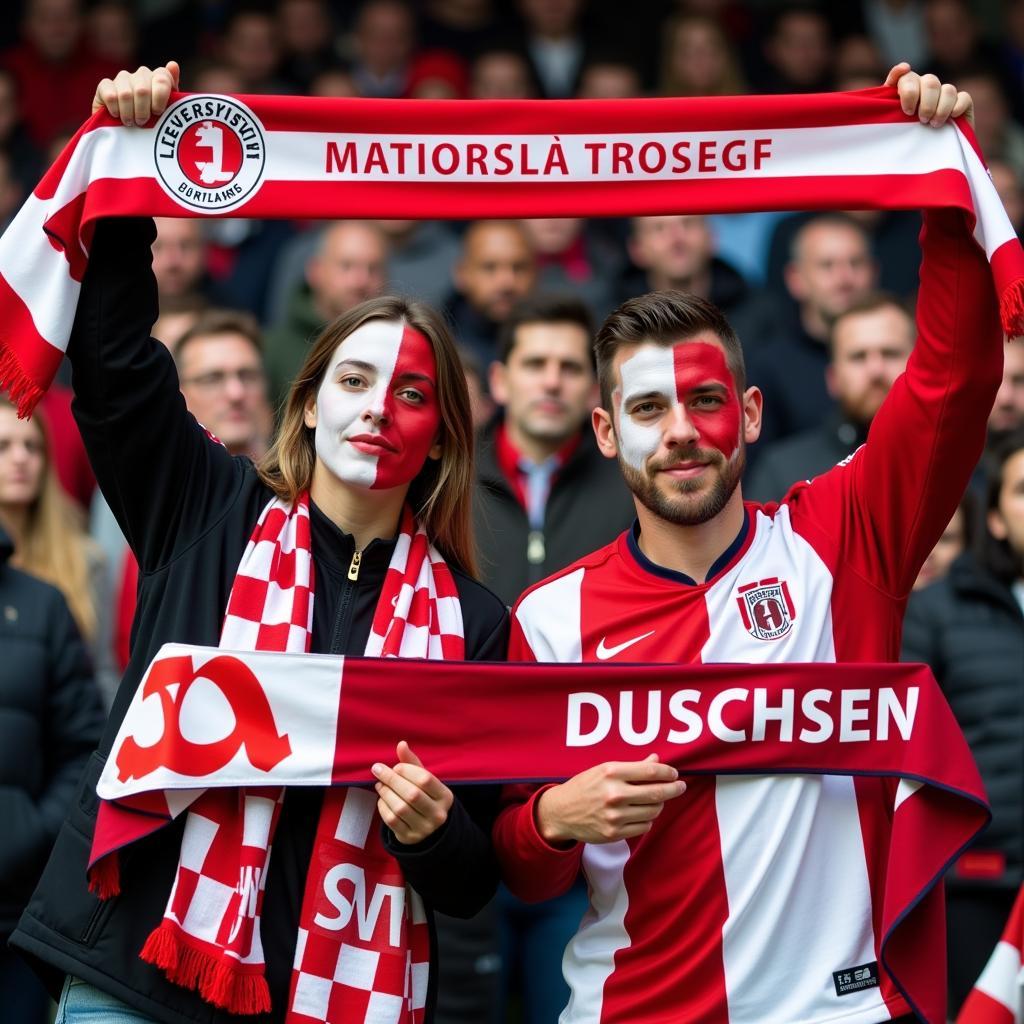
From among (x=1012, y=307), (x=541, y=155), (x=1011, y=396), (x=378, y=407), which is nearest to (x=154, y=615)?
(x=378, y=407)

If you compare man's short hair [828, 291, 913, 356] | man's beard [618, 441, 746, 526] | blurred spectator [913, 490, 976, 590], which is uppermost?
man's short hair [828, 291, 913, 356]

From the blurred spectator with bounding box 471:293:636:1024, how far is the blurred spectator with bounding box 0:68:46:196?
4007mm

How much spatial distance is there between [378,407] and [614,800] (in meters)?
1.08

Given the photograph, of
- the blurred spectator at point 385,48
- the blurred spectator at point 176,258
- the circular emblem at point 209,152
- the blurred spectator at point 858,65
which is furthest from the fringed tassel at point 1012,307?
the blurred spectator at point 385,48

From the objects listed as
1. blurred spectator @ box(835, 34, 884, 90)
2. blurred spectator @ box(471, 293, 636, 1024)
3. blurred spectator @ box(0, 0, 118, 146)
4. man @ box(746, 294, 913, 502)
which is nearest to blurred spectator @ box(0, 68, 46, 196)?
blurred spectator @ box(0, 0, 118, 146)

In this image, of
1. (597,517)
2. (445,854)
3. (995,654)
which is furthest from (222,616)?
(995,654)

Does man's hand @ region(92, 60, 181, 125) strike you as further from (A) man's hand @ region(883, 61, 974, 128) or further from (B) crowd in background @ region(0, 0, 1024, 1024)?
(A) man's hand @ region(883, 61, 974, 128)

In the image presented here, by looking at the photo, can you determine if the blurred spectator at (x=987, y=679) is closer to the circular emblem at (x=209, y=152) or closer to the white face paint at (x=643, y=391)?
the white face paint at (x=643, y=391)

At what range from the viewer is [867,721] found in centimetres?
382

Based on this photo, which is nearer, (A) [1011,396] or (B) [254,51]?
(A) [1011,396]

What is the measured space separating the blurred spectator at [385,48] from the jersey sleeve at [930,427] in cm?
658

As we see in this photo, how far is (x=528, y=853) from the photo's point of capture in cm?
376

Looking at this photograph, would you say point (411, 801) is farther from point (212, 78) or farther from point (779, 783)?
point (212, 78)

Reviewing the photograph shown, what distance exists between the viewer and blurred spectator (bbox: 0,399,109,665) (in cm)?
590
